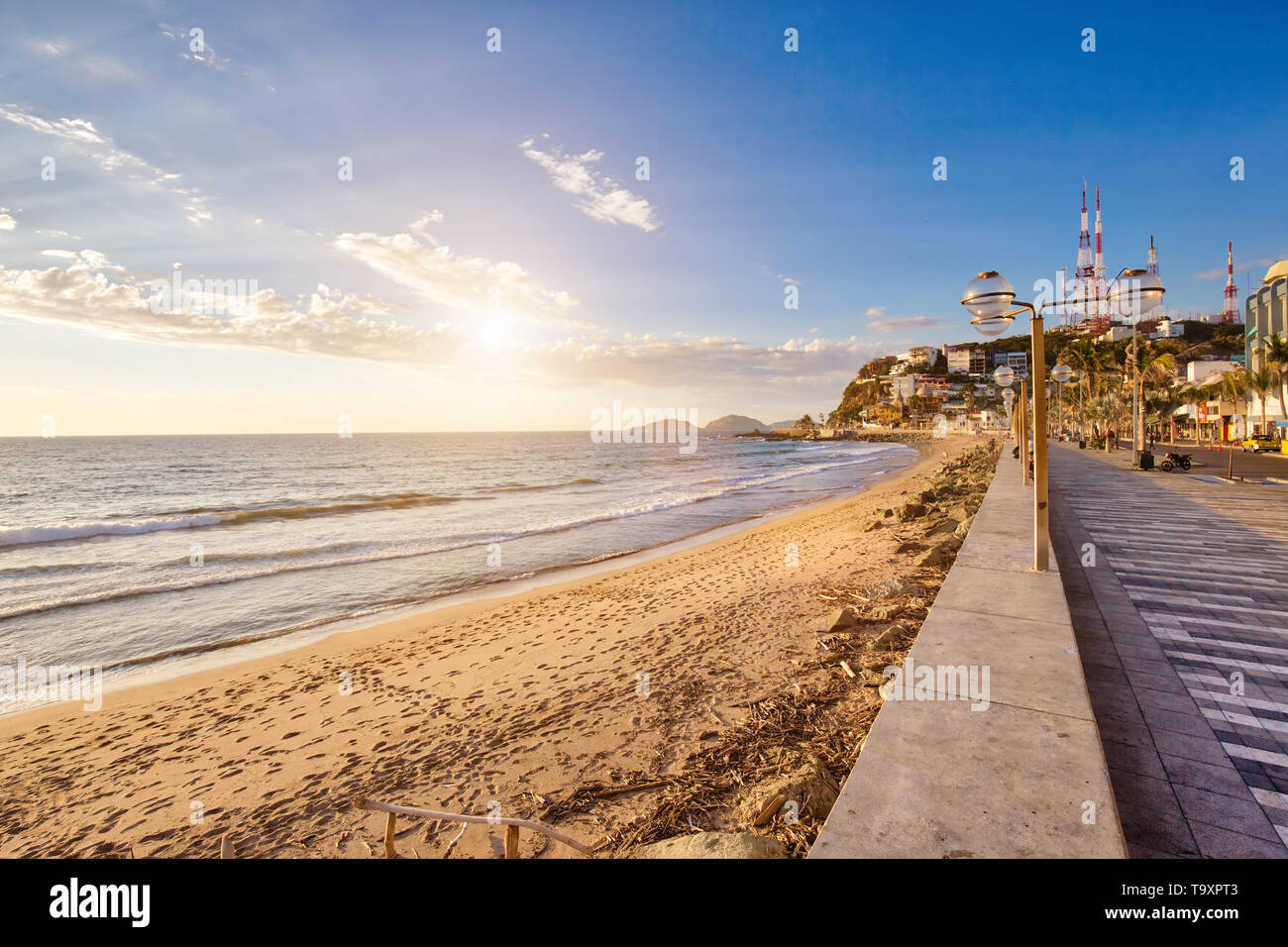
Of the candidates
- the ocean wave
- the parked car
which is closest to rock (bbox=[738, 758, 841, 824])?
the ocean wave

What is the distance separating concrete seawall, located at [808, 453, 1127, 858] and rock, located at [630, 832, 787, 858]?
1.77 ft

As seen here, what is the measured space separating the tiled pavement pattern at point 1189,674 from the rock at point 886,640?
1557 millimetres

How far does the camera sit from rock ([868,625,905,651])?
5625 millimetres

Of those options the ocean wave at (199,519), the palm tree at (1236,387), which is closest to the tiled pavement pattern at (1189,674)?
the ocean wave at (199,519)

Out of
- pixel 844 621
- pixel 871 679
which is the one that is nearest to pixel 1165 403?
pixel 844 621

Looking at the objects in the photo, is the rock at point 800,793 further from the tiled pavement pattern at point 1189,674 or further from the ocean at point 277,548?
the ocean at point 277,548

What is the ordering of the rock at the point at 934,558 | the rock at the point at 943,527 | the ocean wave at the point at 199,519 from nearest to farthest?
1. the rock at the point at 934,558
2. the rock at the point at 943,527
3. the ocean wave at the point at 199,519

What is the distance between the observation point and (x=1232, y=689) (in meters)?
4.10

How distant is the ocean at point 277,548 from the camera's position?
9.79 meters

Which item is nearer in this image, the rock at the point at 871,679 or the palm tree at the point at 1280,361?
the rock at the point at 871,679

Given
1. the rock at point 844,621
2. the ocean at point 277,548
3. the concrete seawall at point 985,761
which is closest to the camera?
the concrete seawall at point 985,761

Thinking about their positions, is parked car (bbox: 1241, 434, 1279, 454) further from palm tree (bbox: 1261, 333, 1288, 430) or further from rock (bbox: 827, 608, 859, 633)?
rock (bbox: 827, 608, 859, 633)

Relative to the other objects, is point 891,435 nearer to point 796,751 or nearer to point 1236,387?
point 1236,387
